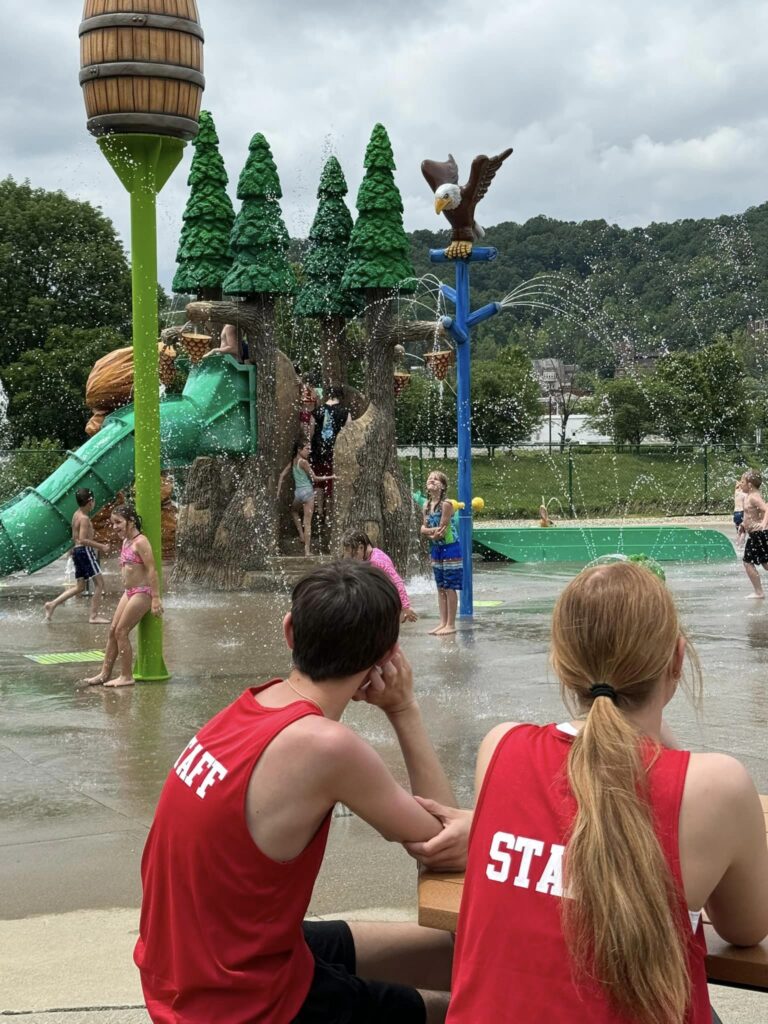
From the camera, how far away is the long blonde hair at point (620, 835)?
203 centimetres

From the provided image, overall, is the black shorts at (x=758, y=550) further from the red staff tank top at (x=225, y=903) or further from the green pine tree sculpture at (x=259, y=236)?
the red staff tank top at (x=225, y=903)

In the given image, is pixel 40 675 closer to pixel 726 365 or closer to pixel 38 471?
pixel 38 471

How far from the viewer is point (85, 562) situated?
1402cm

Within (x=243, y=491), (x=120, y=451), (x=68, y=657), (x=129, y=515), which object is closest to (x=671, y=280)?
(x=243, y=491)

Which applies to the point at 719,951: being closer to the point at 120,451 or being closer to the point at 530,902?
the point at 530,902

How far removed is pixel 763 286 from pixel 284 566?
160ft

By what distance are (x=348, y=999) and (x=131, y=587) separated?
712 cm

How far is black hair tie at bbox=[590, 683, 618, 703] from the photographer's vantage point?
2229 mm

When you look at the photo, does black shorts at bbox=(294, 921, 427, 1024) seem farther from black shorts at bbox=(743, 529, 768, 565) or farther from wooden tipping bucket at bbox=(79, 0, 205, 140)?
black shorts at bbox=(743, 529, 768, 565)

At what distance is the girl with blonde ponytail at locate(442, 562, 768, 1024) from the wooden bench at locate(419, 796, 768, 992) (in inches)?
1.2

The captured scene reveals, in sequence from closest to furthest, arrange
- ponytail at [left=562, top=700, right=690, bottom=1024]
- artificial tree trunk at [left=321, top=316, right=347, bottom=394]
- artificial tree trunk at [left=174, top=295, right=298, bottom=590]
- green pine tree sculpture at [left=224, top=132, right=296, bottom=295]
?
ponytail at [left=562, top=700, right=690, bottom=1024] → artificial tree trunk at [left=174, top=295, right=298, bottom=590] → green pine tree sculpture at [left=224, top=132, right=296, bottom=295] → artificial tree trunk at [left=321, top=316, right=347, bottom=394]

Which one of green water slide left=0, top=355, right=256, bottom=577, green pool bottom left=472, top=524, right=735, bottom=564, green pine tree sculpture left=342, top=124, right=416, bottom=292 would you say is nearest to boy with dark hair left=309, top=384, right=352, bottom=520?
green water slide left=0, top=355, right=256, bottom=577

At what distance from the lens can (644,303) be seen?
61.4m

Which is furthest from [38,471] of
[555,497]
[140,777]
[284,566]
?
[140,777]
